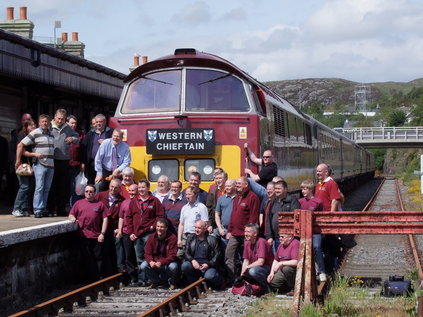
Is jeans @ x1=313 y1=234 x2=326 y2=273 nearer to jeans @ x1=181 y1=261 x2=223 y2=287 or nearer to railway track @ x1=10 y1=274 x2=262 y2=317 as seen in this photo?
railway track @ x1=10 y1=274 x2=262 y2=317

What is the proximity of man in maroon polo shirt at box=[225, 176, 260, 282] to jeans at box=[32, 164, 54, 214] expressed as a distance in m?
2.96

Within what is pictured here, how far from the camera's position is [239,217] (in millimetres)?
10891

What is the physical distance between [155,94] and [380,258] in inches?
198

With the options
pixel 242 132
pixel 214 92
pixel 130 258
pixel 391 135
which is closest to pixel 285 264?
pixel 130 258

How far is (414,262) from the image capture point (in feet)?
44.2

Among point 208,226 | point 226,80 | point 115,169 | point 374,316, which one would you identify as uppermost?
point 226,80

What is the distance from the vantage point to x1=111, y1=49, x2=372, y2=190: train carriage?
12.4 meters

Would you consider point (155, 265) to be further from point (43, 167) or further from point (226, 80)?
point (226, 80)

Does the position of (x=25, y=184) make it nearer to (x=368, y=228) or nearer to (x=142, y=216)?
(x=142, y=216)

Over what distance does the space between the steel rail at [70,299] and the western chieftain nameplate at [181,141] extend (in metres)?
2.37

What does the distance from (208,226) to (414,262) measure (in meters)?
4.27

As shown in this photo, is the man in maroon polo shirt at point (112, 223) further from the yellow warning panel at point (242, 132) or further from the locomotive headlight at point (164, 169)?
the yellow warning panel at point (242, 132)

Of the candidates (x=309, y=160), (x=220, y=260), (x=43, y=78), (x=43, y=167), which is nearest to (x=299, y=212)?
(x=220, y=260)

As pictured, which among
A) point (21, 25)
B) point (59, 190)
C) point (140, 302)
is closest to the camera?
point (140, 302)
